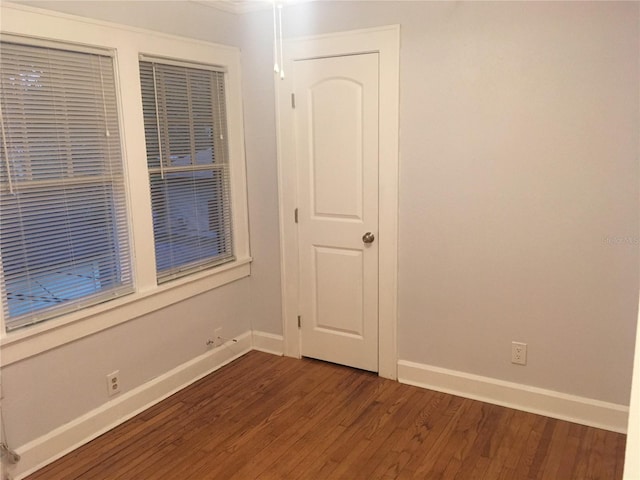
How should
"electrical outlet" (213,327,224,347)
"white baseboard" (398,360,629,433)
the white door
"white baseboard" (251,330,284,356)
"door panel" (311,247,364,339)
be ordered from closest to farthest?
"white baseboard" (398,360,629,433), the white door, "door panel" (311,247,364,339), "electrical outlet" (213,327,224,347), "white baseboard" (251,330,284,356)

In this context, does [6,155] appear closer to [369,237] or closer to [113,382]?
[113,382]

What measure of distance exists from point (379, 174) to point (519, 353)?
4.32 feet

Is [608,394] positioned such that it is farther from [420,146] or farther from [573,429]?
[420,146]

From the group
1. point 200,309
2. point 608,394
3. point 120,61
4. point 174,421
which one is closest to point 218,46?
point 120,61

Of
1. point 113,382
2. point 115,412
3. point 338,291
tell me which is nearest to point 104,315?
point 113,382

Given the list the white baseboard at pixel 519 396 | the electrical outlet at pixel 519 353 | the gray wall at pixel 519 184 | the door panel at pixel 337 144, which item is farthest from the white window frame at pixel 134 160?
the electrical outlet at pixel 519 353

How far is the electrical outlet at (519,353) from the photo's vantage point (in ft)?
9.62

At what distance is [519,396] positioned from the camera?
2.97m

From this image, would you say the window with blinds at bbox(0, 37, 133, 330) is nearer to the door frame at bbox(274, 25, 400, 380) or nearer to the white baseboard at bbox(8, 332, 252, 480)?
Answer: the white baseboard at bbox(8, 332, 252, 480)

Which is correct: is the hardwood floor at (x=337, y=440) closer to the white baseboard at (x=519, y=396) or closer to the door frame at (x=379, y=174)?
the white baseboard at (x=519, y=396)

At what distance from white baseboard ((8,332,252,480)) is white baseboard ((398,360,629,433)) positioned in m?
1.26

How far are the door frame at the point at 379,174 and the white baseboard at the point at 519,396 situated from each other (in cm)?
19

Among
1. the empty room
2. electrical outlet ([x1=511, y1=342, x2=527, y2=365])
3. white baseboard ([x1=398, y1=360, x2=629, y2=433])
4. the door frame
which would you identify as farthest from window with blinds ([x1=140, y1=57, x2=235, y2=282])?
electrical outlet ([x1=511, y1=342, x2=527, y2=365])

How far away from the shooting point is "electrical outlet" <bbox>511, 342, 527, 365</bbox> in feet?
9.62
